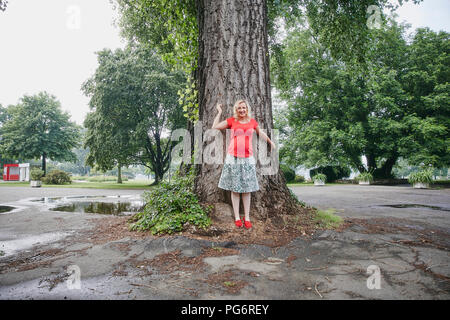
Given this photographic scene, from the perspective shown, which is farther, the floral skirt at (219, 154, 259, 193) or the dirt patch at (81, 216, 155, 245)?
the floral skirt at (219, 154, 259, 193)

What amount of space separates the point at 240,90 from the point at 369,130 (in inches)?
772

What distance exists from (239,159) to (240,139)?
30cm

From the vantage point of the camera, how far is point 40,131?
3114 cm

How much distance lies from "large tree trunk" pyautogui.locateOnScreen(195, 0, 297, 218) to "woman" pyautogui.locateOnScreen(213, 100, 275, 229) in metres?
0.19

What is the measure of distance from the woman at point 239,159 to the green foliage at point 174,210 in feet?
1.62

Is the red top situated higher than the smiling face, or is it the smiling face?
the smiling face

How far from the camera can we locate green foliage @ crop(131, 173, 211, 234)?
3277 millimetres

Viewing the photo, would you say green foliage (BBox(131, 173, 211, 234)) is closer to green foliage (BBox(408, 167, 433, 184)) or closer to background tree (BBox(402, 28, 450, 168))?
green foliage (BBox(408, 167, 433, 184))

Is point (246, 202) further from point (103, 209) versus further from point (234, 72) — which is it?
point (103, 209)

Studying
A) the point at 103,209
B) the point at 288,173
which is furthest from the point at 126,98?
the point at 288,173

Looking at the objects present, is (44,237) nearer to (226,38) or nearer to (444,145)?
(226,38)

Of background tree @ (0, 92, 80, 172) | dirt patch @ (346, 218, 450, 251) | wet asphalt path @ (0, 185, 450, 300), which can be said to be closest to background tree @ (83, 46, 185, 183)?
wet asphalt path @ (0, 185, 450, 300)

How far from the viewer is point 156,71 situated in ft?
59.0
